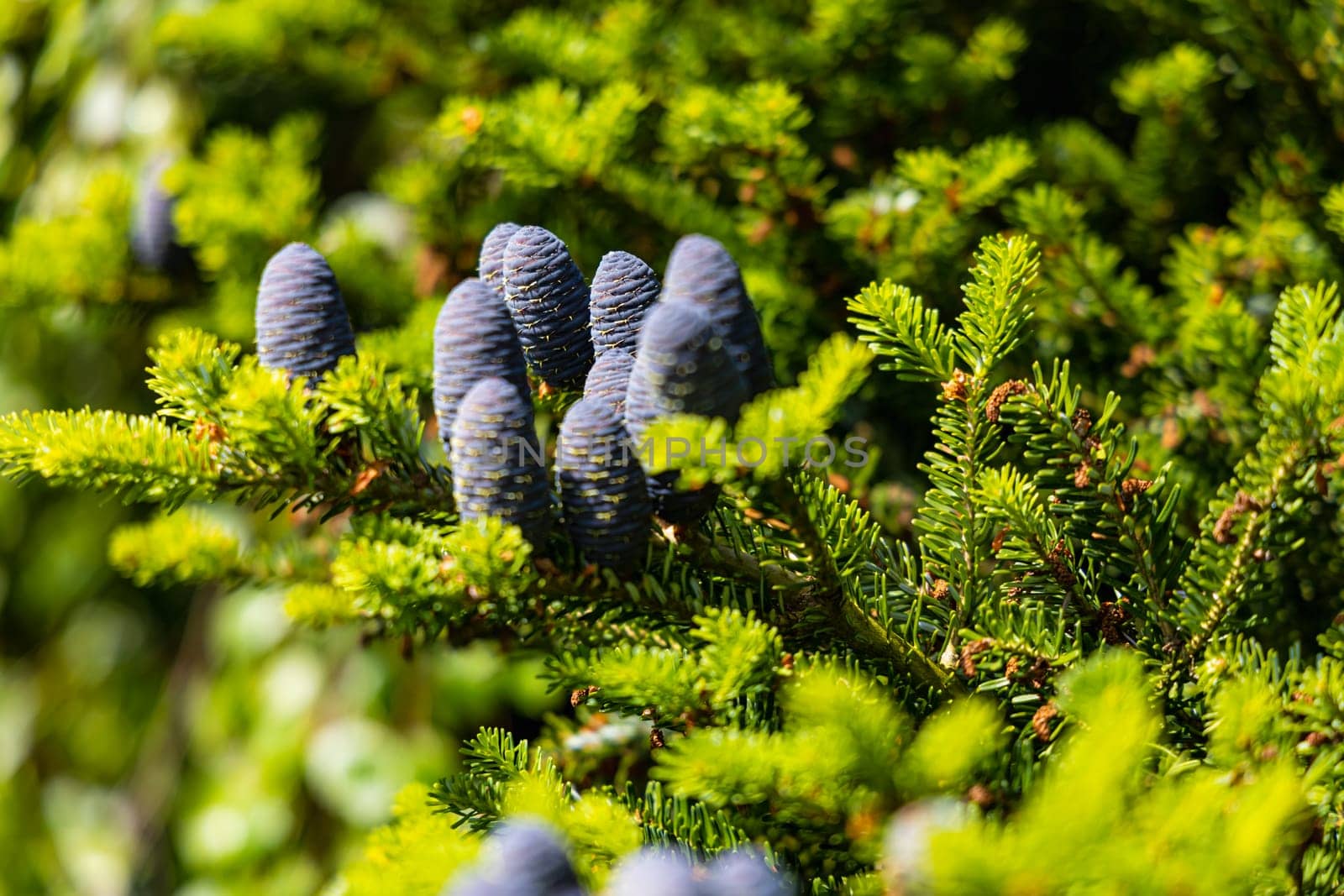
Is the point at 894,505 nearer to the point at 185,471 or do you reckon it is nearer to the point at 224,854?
the point at 185,471

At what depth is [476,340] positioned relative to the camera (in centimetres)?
44

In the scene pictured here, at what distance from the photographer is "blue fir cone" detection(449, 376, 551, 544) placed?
409 mm

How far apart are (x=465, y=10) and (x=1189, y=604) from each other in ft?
2.96

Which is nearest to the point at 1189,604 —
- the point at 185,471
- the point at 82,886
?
the point at 185,471

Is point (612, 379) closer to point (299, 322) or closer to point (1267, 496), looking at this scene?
point (299, 322)

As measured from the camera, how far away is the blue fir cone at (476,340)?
1.43 feet

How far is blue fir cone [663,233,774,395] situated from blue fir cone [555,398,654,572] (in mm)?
56

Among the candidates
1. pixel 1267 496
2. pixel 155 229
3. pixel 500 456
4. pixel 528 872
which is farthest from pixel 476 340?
pixel 155 229

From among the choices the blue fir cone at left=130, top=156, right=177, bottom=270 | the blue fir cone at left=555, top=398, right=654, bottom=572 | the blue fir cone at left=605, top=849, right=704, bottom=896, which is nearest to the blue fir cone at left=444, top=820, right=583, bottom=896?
the blue fir cone at left=605, top=849, right=704, bottom=896

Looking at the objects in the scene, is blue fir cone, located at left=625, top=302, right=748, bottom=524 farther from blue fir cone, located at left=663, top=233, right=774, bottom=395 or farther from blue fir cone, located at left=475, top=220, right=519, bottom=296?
blue fir cone, located at left=475, top=220, right=519, bottom=296

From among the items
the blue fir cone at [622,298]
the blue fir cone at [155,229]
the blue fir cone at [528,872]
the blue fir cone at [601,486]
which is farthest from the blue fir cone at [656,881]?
the blue fir cone at [155,229]

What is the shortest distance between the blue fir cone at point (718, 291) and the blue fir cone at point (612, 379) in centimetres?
5

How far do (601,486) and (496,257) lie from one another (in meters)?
0.16

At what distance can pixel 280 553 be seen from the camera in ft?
2.30
